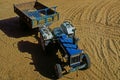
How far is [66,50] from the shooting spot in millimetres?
10391

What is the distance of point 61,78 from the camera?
Result: 10438 millimetres

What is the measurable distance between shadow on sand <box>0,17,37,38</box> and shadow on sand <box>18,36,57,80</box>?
111cm

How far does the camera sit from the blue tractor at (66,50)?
10.2 meters

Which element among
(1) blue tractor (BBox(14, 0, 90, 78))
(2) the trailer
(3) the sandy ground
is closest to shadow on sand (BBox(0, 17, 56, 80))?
(3) the sandy ground

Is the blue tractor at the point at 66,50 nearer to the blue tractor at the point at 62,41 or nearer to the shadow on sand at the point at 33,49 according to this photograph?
the blue tractor at the point at 62,41

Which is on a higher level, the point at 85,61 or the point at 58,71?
the point at 85,61

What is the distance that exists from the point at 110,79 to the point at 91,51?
2.27 metres

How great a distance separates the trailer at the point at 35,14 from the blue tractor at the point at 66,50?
2.44 ft

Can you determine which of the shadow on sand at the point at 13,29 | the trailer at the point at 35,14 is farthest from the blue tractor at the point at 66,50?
the shadow on sand at the point at 13,29

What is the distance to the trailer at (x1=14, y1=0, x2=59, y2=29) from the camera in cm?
1303

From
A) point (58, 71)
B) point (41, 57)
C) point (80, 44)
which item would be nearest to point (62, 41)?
point (58, 71)

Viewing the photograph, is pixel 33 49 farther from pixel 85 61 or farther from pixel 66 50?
pixel 85 61

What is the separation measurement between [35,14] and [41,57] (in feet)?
11.7

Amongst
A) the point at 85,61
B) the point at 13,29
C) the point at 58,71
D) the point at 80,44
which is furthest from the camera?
the point at 13,29
